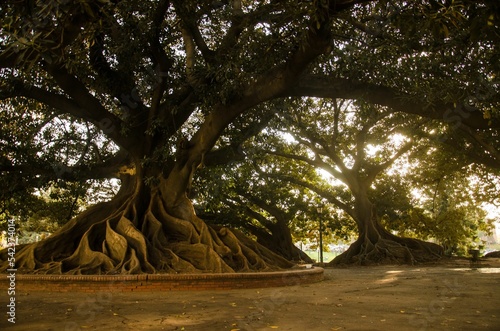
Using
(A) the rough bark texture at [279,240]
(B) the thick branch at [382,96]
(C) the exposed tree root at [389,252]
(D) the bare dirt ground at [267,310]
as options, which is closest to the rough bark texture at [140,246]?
(D) the bare dirt ground at [267,310]

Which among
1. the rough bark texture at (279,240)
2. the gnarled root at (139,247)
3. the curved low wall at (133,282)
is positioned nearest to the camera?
the curved low wall at (133,282)

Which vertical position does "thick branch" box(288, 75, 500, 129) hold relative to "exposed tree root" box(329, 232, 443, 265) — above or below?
above

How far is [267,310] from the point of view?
583cm

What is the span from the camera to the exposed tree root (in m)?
19.6

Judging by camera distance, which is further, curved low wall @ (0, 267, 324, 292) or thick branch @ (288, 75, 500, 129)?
thick branch @ (288, 75, 500, 129)

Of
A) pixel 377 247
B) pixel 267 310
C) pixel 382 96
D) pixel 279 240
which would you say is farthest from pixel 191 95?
pixel 279 240

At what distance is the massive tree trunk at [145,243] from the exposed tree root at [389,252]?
9.54 metres

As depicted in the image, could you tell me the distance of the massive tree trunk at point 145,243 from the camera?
9.41m

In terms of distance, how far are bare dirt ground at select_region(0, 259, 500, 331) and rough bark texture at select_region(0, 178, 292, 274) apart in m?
1.44

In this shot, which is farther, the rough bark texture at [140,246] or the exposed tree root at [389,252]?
the exposed tree root at [389,252]

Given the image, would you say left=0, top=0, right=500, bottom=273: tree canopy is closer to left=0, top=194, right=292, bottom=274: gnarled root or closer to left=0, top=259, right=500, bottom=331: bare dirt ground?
left=0, top=194, right=292, bottom=274: gnarled root

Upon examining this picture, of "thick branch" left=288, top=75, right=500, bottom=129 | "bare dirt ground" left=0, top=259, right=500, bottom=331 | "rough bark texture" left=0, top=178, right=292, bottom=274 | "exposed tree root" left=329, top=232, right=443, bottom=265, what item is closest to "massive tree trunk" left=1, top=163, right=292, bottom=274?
"rough bark texture" left=0, top=178, right=292, bottom=274

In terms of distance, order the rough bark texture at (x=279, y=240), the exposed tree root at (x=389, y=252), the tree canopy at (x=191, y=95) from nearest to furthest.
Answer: the tree canopy at (x=191, y=95) < the exposed tree root at (x=389, y=252) < the rough bark texture at (x=279, y=240)

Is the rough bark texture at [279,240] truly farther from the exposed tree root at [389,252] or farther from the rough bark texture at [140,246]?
the rough bark texture at [140,246]
